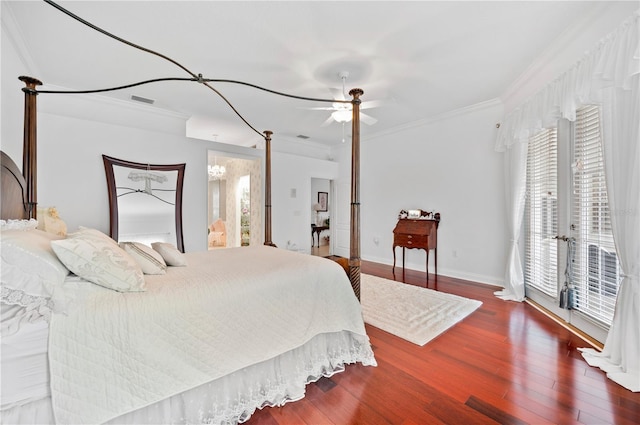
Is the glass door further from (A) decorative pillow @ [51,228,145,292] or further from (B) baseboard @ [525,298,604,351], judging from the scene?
(A) decorative pillow @ [51,228,145,292]

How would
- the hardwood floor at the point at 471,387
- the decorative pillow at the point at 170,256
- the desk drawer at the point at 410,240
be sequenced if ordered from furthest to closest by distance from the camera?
1. the desk drawer at the point at 410,240
2. the decorative pillow at the point at 170,256
3. the hardwood floor at the point at 471,387

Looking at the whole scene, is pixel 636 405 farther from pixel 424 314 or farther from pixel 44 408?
pixel 44 408

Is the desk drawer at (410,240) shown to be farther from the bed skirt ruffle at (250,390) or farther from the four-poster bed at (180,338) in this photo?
the bed skirt ruffle at (250,390)

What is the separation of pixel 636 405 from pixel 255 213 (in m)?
5.39

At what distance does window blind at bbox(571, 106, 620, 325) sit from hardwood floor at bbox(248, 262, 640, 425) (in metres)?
0.40

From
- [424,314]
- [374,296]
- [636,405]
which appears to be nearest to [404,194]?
[374,296]

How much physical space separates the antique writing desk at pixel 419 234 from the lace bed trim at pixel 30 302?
14.7ft

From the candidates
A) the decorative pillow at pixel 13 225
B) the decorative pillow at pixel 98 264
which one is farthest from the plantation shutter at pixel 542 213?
the decorative pillow at pixel 13 225

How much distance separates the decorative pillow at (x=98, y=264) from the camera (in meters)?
1.30

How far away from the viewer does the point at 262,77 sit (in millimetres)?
3268

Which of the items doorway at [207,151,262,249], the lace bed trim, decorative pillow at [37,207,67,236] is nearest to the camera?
the lace bed trim

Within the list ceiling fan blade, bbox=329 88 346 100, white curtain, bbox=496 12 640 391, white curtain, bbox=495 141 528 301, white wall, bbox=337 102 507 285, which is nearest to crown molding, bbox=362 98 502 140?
white wall, bbox=337 102 507 285

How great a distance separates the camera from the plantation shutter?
3047 millimetres

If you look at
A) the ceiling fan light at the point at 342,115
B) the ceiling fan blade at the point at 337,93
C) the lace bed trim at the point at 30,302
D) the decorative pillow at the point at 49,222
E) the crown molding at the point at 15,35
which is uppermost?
the crown molding at the point at 15,35
